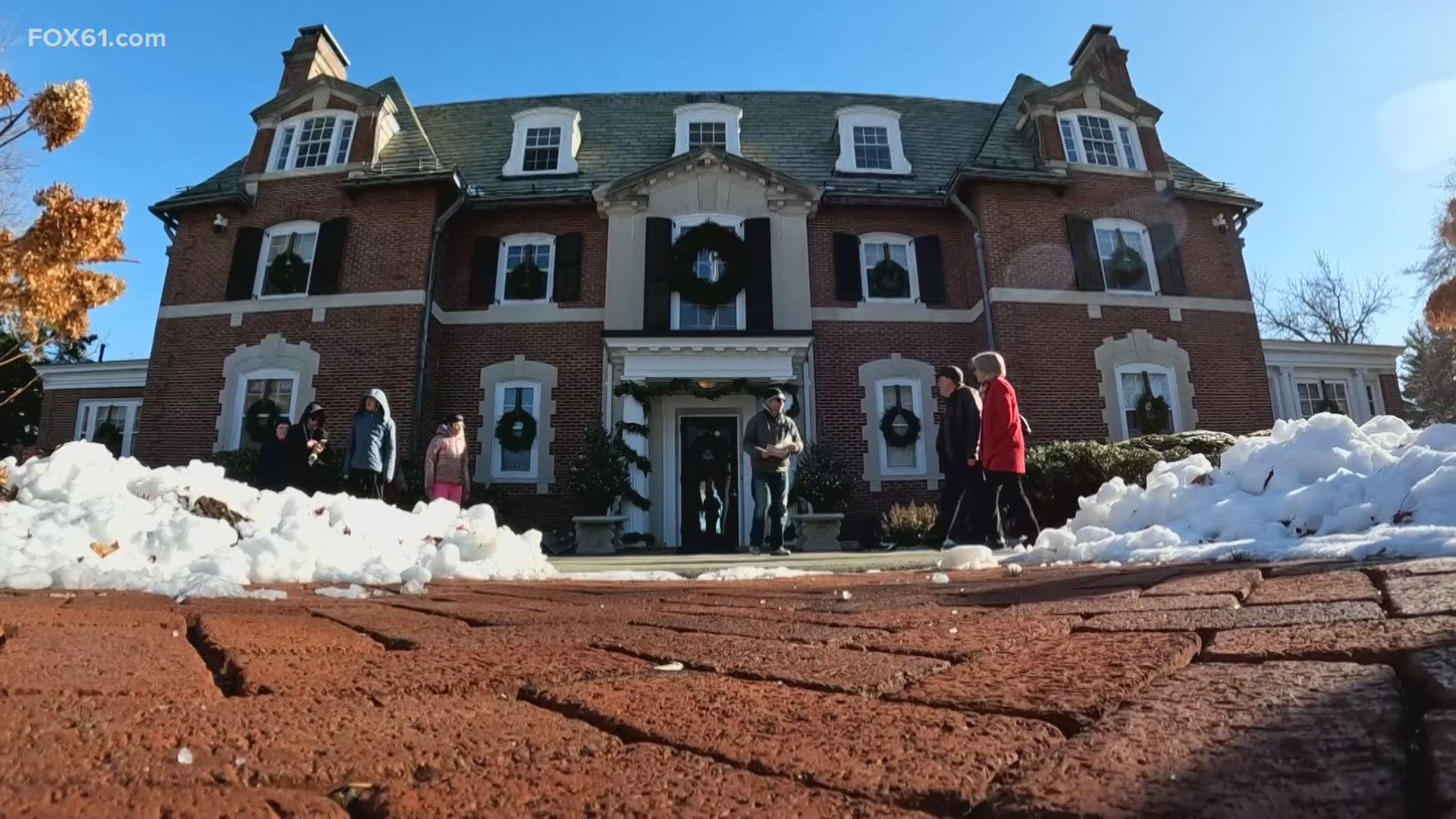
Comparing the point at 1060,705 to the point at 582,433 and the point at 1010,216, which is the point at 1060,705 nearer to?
the point at 582,433

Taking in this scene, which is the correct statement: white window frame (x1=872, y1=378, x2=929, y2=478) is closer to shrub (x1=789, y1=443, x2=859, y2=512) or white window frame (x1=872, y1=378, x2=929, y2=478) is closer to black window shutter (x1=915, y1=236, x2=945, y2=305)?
shrub (x1=789, y1=443, x2=859, y2=512)

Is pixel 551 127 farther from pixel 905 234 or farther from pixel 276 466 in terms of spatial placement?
pixel 276 466

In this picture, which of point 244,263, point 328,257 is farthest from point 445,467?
point 244,263

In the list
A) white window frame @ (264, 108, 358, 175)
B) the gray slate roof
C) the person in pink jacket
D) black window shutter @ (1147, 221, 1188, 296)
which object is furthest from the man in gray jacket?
white window frame @ (264, 108, 358, 175)

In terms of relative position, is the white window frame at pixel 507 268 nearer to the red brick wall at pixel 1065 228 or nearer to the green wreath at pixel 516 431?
the green wreath at pixel 516 431

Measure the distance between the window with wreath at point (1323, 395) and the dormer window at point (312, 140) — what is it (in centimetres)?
2001

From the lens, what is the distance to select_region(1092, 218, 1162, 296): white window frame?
13.8 metres

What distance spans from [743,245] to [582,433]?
14.0 feet

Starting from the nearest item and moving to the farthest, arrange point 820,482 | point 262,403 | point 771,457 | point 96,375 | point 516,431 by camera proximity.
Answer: point 771,457, point 820,482, point 262,403, point 516,431, point 96,375

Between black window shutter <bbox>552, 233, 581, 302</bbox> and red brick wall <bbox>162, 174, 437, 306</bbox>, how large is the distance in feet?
7.18

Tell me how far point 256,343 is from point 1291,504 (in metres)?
14.5

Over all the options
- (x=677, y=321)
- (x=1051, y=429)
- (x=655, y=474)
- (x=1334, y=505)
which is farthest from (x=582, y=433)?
(x=1334, y=505)

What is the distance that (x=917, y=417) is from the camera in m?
12.9

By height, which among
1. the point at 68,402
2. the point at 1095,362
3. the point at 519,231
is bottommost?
the point at 1095,362
